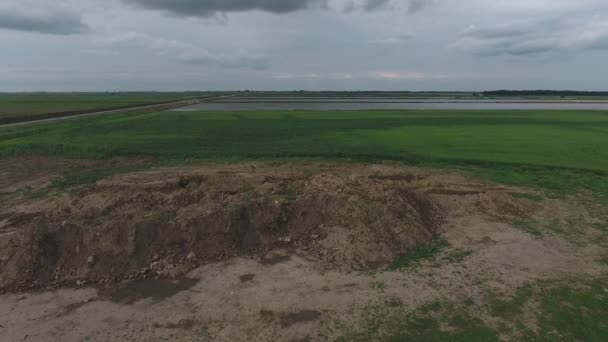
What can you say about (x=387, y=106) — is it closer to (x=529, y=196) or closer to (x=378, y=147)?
(x=378, y=147)

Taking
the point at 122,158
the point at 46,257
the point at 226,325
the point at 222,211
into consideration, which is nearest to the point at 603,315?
the point at 226,325

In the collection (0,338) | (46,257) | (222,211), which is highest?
(222,211)

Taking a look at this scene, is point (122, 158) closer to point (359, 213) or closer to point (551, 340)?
point (359, 213)

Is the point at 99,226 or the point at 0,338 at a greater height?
the point at 99,226

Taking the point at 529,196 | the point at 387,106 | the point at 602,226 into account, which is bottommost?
the point at 602,226

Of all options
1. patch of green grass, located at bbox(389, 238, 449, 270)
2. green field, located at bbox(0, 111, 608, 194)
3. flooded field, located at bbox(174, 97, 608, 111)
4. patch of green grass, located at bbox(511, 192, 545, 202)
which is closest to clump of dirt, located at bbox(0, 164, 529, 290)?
patch of green grass, located at bbox(389, 238, 449, 270)

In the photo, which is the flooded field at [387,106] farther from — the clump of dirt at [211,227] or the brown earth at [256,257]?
the brown earth at [256,257]

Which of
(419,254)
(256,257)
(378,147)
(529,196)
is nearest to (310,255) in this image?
(256,257)
